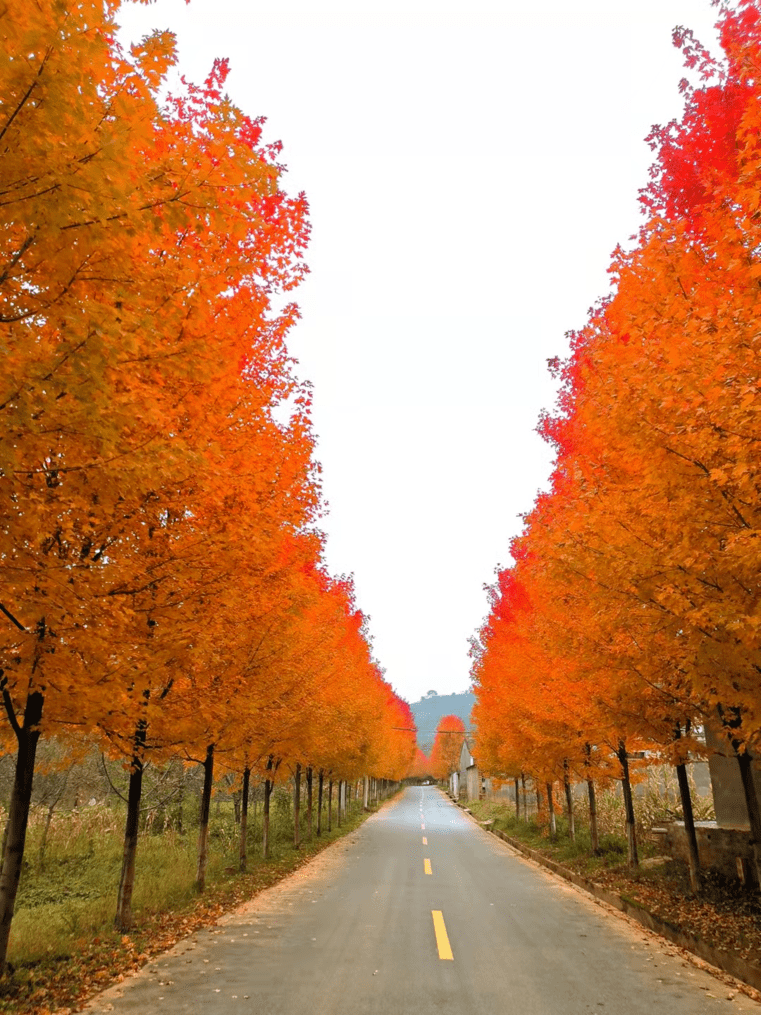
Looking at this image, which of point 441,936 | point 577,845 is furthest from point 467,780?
point 441,936

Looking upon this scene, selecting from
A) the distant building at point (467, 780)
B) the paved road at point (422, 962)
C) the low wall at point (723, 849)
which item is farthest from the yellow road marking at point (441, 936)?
the distant building at point (467, 780)

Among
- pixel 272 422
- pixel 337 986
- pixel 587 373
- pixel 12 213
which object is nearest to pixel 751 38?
pixel 587 373

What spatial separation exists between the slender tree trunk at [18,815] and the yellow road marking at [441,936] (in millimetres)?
4496

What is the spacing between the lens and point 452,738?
84938mm

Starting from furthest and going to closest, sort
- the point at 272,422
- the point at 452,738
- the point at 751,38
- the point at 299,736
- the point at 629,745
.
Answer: the point at 452,738, the point at 299,736, the point at 629,745, the point at 272,422, the point at 751,38

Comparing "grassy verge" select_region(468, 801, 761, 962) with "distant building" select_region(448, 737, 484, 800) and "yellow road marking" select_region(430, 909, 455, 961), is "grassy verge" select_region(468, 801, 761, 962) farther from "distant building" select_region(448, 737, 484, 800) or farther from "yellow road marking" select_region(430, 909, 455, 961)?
"distant building" select_region(448, 737, 484, 800)

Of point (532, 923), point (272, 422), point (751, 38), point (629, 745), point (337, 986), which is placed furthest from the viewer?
point (629, 745)

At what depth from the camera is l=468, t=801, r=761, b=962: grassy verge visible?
805cm

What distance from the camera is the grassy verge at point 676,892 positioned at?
317 inches

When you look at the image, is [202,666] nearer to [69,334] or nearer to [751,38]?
[69,334]

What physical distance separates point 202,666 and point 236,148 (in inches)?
255

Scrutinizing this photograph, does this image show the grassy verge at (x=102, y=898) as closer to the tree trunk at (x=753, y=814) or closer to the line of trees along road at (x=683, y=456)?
the line of trees along road at (x=683, y=456)

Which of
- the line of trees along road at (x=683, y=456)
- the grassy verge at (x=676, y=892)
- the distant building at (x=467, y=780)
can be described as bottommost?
the distant building at (x=467, y=780)

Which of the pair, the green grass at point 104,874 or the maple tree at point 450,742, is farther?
the maple tree at point 450,742
